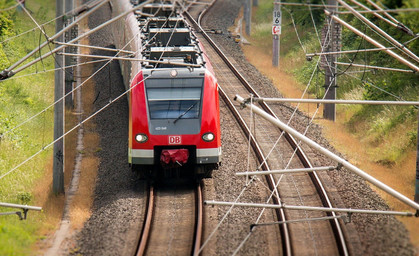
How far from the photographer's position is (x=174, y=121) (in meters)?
17.3

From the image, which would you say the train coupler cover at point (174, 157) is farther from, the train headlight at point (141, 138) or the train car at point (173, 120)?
the train headlight at point (141, 138)

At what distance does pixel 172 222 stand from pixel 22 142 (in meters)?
8.32

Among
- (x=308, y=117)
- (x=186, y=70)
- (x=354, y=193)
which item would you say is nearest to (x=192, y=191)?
(x=186, y=70)

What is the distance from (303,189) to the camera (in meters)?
18.3

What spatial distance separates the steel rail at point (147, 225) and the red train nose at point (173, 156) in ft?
3.35

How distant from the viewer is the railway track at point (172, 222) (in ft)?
46.8

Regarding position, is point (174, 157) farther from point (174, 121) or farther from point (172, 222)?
point (172, 222)

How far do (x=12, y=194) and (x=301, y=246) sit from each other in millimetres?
8217

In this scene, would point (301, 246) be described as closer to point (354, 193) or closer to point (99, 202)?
point (354, 193)

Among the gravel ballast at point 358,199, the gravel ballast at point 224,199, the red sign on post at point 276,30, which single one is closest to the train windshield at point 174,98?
the gravel ballast at point 224,199

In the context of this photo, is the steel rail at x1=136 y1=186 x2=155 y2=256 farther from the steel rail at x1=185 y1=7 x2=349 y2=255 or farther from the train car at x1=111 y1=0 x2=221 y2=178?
the steel rail at x1=185 y1=7 x2=349 y2=255

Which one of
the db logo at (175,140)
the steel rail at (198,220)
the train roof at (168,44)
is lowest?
the steel rail at (198,220)

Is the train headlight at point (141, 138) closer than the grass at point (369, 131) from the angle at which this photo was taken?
Yes

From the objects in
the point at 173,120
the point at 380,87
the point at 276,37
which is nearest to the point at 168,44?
the point at 173,120
